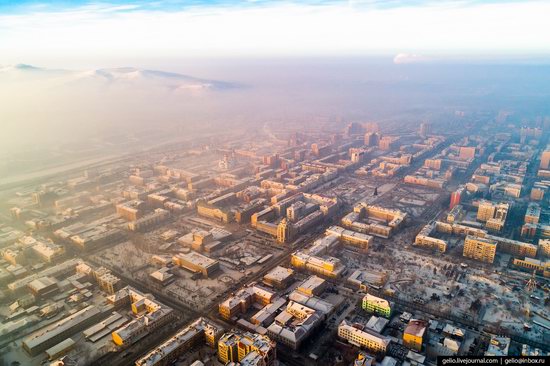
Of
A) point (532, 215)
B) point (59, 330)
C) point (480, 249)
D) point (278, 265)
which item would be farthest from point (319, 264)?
point (532, 215)

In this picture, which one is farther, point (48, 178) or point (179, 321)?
point (48, 178)

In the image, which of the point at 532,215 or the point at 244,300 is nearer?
the point at 244,300

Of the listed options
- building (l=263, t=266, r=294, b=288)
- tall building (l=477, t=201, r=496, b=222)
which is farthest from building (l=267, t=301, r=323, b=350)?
tall building (l=477, t=201, r=496, b=222)

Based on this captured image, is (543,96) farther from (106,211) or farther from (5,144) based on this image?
(5,144)

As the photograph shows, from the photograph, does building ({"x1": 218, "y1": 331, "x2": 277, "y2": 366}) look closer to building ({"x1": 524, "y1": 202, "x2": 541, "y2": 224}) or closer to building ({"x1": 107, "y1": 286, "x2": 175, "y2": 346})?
building ({"x1": 107, "y1": 286, "x2": 175, "y2": 346})

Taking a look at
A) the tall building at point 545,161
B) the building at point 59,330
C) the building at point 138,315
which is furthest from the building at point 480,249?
the tall building at point 545,161

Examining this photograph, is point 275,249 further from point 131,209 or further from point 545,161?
point 545,161

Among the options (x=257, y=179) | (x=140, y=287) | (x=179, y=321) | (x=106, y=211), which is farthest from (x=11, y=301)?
(x=257, y=179)
